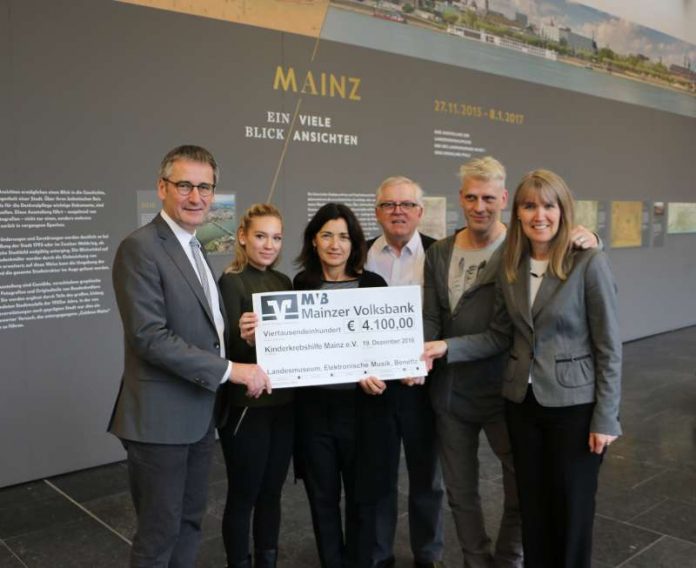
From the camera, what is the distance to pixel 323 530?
2590 millimetres

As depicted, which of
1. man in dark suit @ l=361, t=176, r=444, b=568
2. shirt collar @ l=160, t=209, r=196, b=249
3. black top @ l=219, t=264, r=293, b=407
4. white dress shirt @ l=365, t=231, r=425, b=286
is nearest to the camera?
shirt collar @ l=160, t=209, r=196, b=249

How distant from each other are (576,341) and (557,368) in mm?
113

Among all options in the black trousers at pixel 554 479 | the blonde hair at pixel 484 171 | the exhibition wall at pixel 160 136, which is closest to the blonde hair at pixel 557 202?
the blonde hair at pixel 484 171

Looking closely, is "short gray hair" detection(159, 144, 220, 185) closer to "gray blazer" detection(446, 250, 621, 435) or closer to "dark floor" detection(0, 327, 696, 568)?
"gray blazer" detection(446, 250, 621, 435)

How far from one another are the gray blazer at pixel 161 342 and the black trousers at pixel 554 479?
110 cm

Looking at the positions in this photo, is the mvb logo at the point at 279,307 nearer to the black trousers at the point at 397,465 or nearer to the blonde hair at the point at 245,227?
the blonde hair at the point at 245,227

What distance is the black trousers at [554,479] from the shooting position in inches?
87.4

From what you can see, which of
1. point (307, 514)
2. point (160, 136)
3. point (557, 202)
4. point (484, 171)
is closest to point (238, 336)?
point (484, 171)

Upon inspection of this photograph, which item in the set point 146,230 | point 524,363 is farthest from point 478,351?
point 146,230

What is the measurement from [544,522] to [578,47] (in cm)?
666

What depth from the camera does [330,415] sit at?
8.26 feet

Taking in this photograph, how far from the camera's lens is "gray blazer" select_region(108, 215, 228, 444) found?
6.80 ft

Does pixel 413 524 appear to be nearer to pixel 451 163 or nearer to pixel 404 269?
pixel 404 269

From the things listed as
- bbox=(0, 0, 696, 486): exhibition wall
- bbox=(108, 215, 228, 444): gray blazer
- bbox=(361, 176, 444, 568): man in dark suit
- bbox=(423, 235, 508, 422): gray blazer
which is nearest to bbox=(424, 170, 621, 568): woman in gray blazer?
bbox=(423, 235, 508, 422): gray blazer
